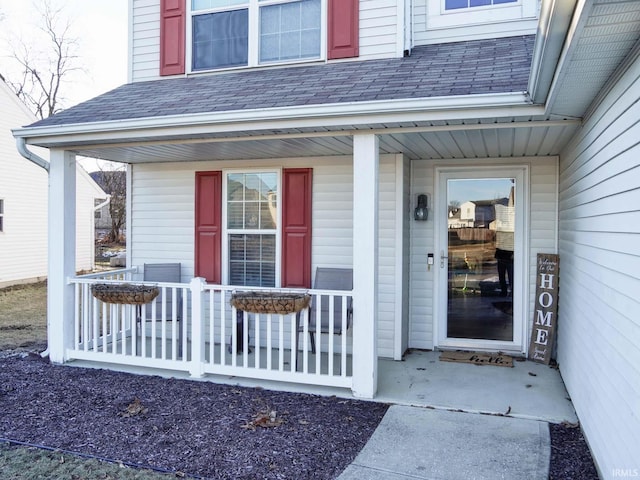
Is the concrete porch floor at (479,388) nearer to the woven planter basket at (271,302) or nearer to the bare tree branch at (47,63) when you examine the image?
the woven planter basket at (271,302)

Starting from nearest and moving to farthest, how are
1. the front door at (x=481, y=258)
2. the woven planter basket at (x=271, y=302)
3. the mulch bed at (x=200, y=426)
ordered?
the mulch bed at (x=200, y=426) < the woven planter basket at (x=271, y=302) < the front door at (x=481, y=258)

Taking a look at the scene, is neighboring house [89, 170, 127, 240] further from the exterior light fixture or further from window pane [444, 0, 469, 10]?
window pane [444, 0, 469, 10]

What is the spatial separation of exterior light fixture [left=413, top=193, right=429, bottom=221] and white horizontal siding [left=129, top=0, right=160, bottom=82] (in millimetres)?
3436

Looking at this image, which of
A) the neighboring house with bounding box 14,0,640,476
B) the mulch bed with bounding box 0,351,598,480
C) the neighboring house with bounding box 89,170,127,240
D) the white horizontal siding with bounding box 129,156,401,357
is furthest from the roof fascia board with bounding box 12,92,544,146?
the neighboring house with bounding box 89,170,127,240

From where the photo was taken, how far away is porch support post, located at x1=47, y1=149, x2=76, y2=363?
16.4 feet

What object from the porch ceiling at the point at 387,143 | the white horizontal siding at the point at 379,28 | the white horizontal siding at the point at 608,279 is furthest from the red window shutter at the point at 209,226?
the white horizontal siding at the point at 608,279

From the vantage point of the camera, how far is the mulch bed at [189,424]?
10.0 ft

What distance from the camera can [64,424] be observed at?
A: 3.59 metres

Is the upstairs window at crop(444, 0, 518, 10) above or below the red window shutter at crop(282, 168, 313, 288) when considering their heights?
above

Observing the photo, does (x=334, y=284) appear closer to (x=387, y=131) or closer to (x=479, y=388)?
(x=479, y=388)

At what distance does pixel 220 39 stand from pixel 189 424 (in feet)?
14.1

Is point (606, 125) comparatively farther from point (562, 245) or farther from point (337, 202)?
point (337, 202)

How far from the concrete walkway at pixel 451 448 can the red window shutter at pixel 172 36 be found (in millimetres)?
4591

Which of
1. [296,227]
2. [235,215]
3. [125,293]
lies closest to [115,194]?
[235,215]
